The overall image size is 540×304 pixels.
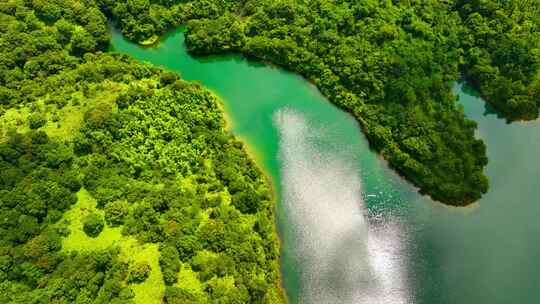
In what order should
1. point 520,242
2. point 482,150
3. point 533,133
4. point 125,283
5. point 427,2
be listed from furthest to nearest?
point 427,2
point 533,133
point 482,150
point 520,242
point 125,283

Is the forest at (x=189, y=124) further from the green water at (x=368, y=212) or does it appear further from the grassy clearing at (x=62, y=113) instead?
the green water at (x=368, y=212)

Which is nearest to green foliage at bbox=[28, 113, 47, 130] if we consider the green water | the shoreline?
the green water

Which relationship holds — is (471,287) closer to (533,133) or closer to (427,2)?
(533,133)

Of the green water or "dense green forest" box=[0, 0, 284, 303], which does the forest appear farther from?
the green water

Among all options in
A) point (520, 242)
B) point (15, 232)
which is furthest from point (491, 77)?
point (15, 232)

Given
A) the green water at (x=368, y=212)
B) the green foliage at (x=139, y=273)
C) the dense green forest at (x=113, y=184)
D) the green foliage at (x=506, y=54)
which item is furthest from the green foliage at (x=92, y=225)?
the green foliage at (x=506, y=54)
